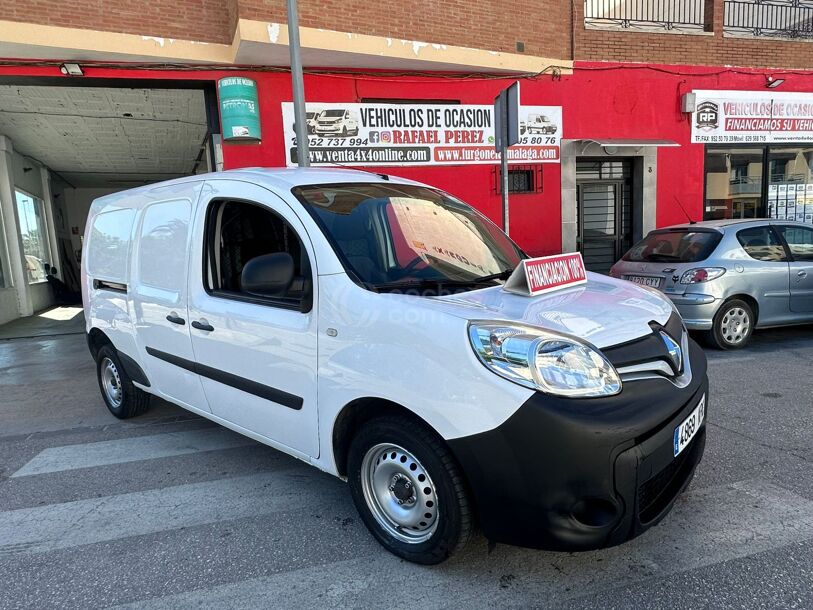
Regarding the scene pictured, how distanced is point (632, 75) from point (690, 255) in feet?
19.3

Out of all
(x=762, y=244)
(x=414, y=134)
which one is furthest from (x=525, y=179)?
(x=762, y=244)

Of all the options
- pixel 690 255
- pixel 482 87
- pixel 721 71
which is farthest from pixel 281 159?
pixel 721 71

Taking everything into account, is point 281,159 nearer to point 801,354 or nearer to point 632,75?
point 632,75

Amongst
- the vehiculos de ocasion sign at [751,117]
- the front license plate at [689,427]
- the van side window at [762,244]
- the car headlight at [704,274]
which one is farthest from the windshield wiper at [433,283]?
the vehiculos de ocasion sign at [751,117]

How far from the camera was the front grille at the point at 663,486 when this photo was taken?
7.13 feet

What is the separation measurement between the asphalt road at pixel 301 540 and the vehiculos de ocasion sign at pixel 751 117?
8555 mm

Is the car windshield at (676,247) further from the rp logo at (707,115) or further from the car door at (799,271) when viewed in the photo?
the rp logo at (707,115)

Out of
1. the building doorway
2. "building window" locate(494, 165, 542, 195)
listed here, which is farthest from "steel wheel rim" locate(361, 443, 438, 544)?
the building doorway

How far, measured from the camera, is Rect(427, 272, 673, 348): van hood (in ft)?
7.45

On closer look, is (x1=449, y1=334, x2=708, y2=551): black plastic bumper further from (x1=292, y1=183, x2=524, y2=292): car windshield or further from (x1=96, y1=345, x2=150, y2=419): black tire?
(x1=96, y1=345, x2=150, y2=419): black tire

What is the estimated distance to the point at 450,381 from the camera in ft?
6.97

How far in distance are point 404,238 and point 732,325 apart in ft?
16.7

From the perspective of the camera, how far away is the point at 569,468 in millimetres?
1990

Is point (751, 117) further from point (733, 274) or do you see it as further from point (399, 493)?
point (399, 493)
